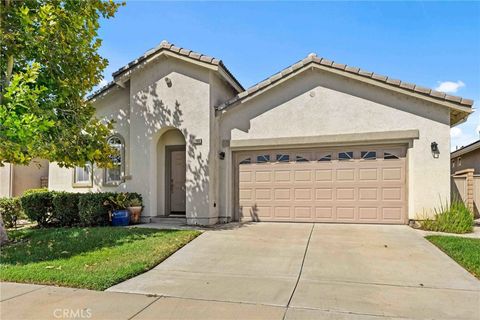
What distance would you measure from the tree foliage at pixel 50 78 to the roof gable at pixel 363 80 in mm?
4509

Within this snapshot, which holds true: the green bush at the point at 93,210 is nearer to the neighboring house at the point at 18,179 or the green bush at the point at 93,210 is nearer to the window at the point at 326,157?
the neighboring house at the point at 18,179

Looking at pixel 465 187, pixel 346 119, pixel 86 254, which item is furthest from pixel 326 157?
pixel 86 254

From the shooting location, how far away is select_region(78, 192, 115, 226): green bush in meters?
10.8

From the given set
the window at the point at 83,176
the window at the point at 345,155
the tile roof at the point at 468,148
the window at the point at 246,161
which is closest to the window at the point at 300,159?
the window at the point at 345,155

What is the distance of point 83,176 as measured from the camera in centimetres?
1319

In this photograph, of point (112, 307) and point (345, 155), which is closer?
point (112, 307)

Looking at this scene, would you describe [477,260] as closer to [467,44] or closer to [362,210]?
[362,210]

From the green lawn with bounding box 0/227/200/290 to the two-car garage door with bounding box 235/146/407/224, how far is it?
326 centimetres

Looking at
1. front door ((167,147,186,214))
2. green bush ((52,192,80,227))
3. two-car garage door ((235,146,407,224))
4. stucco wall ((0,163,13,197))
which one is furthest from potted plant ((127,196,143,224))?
stucco wall ((0,163,13,197))

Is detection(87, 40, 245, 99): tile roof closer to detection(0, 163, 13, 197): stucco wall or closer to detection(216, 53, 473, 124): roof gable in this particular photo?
detection(216, 53, 473, 124): roof gable

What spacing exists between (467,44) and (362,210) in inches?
253

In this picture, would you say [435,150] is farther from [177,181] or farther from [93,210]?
[93,210]

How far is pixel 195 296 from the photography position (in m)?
4.85

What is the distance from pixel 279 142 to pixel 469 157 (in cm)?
1235
